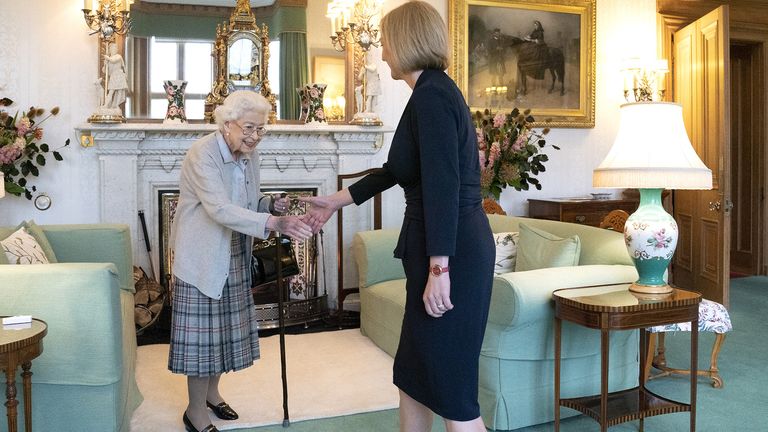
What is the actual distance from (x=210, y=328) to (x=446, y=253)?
1.40m

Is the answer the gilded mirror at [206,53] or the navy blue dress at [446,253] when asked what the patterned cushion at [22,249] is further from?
the navy blue dress at [446,253]

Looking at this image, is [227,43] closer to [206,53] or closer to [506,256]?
[206,53]

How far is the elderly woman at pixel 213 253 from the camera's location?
112 inches

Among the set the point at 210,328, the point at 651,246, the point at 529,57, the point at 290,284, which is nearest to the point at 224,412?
the point at 210,328

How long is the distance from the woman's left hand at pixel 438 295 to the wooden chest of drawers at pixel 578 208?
13.5 feet

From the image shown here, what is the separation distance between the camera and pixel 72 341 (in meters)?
2.68

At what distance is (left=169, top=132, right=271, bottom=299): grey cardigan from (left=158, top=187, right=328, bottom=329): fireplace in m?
2.16

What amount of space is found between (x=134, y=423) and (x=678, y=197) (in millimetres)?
5422

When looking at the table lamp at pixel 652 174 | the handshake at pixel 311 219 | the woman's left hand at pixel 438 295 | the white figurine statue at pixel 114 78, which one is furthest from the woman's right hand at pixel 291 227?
the white figurine statue at pixel 114 78

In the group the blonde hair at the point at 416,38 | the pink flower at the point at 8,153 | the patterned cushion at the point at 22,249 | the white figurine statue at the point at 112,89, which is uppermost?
the white figurine statue at the point at 112,89

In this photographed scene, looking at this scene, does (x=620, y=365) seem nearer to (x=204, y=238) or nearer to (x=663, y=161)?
(x=663, y=161)

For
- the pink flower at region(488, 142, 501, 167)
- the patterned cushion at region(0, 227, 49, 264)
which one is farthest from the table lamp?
the patterned cushion at region(0, 227, 49, 264)

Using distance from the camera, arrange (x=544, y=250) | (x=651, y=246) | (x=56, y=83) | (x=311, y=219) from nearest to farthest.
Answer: (x=311, y=219) < (x=651, y=246) < (x=544, y=250) < (x=56, y=83)

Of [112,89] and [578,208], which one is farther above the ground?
[112,89]
